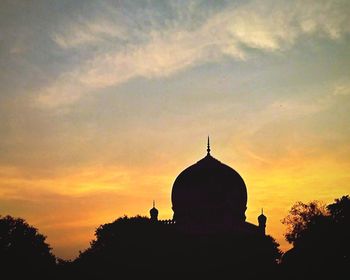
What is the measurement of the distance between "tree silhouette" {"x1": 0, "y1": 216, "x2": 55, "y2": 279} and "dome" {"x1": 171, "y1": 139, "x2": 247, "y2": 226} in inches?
445

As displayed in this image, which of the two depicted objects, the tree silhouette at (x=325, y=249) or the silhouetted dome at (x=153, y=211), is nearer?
the tree silhouette at (x=325, y=249)

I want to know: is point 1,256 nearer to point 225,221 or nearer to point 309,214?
point 225,221

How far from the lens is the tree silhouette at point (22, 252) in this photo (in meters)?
31.9

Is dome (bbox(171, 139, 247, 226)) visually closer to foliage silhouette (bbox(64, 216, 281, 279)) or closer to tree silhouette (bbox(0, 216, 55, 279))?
foliage silhouette (bbox(64, 216, 281, 279))

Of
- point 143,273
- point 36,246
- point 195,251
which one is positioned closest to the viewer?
point 143,273

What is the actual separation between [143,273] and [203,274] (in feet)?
13.8

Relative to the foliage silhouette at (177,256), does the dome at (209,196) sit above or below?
above

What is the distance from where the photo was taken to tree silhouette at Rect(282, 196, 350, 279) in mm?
27844

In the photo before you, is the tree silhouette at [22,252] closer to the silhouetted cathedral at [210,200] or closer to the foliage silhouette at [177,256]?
the foliage silhouette at [177,256]

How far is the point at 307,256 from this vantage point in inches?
1148

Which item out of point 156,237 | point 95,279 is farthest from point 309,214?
point 95,279

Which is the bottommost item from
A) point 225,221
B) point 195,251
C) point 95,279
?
point 95,279

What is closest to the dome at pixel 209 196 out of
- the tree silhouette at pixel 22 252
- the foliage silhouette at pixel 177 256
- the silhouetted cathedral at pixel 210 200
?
the silhouetted cathedral at pixel 210 200

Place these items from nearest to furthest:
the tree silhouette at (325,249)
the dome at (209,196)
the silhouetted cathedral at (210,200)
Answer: the tree silhouette at (325,249)
the silhouetted cathedral at (210,200)
the dome at (209,196)
